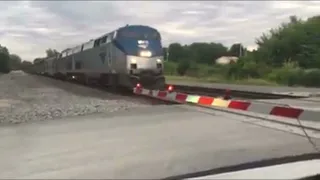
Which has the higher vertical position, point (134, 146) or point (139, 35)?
point (139, 35)

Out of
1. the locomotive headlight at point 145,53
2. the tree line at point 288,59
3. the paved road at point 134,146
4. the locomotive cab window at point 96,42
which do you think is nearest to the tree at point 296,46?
the tree line at point 288,59

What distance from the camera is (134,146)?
8.32 m

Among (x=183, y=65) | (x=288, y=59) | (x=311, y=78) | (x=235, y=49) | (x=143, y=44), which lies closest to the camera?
(x=183, y=65)

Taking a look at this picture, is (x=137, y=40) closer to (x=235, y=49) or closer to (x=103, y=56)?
(x=103, y=56)

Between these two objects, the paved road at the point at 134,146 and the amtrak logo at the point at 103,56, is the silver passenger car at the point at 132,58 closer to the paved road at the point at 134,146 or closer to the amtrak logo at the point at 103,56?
the amtrak logo at the point at 103,56

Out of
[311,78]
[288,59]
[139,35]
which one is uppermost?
[139,35]

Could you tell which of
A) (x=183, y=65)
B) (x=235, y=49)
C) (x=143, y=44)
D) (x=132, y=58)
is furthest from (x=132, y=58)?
(x=183, y=65)

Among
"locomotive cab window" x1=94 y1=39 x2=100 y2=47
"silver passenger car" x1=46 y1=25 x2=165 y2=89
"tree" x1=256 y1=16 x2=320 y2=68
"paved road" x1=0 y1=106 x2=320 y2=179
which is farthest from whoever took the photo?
"tree" x1=256 y1=16 x2=320 y2=68

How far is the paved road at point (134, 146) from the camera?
21.4ft

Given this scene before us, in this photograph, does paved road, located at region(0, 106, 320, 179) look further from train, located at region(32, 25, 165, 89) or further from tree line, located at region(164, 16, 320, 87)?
tree line, located at region(164, 16, 320, 87)

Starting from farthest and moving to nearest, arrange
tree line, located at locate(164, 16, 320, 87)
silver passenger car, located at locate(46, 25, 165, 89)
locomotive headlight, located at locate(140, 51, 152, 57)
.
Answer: tree line, located at locate(164, 16, 320, 87)
locomotive headlight, located at locate(140, 51, 152, 57)
silver passenger car, located at locate(46, 25, 165, 89)

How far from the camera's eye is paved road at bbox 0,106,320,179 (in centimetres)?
653

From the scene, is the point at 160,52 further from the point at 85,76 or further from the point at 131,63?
the point at 85,76

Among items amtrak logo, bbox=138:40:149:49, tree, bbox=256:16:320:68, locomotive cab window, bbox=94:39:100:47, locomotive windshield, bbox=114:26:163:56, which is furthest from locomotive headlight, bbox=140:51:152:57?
tree, bbox=256:16:320:68
